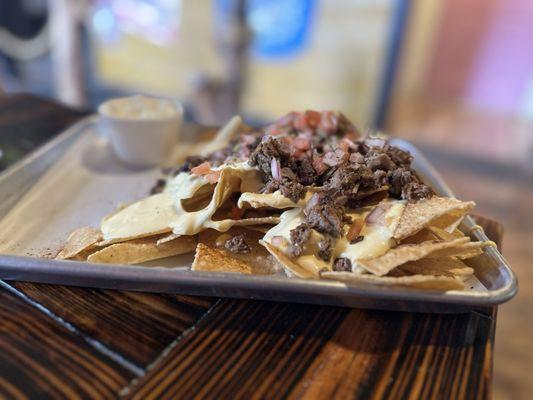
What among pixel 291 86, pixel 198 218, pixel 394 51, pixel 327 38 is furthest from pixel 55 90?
pixel 198 218

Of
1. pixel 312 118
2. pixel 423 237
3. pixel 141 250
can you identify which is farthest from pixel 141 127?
pixel 423 237

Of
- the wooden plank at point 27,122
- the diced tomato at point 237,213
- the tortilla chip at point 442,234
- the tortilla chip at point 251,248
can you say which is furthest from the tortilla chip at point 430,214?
the wooden plank at point 27,122

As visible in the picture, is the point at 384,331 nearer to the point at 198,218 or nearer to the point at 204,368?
the point at 204,368

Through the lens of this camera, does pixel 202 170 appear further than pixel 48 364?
Yes

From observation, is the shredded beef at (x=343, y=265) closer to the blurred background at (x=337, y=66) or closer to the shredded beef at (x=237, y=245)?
the shredded beef at (x=237, y=245)

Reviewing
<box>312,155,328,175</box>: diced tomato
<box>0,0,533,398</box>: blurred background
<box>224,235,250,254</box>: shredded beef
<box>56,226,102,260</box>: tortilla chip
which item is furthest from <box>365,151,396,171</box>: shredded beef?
<box>0,0,533,398</box>: blurred background

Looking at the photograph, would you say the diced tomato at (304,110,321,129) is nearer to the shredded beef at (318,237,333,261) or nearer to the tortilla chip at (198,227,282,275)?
the tortilla chip at (198,227,282,275)

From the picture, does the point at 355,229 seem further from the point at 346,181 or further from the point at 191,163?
the point at 191,163

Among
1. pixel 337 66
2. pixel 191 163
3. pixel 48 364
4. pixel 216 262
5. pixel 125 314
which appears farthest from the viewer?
pixel 337 66
